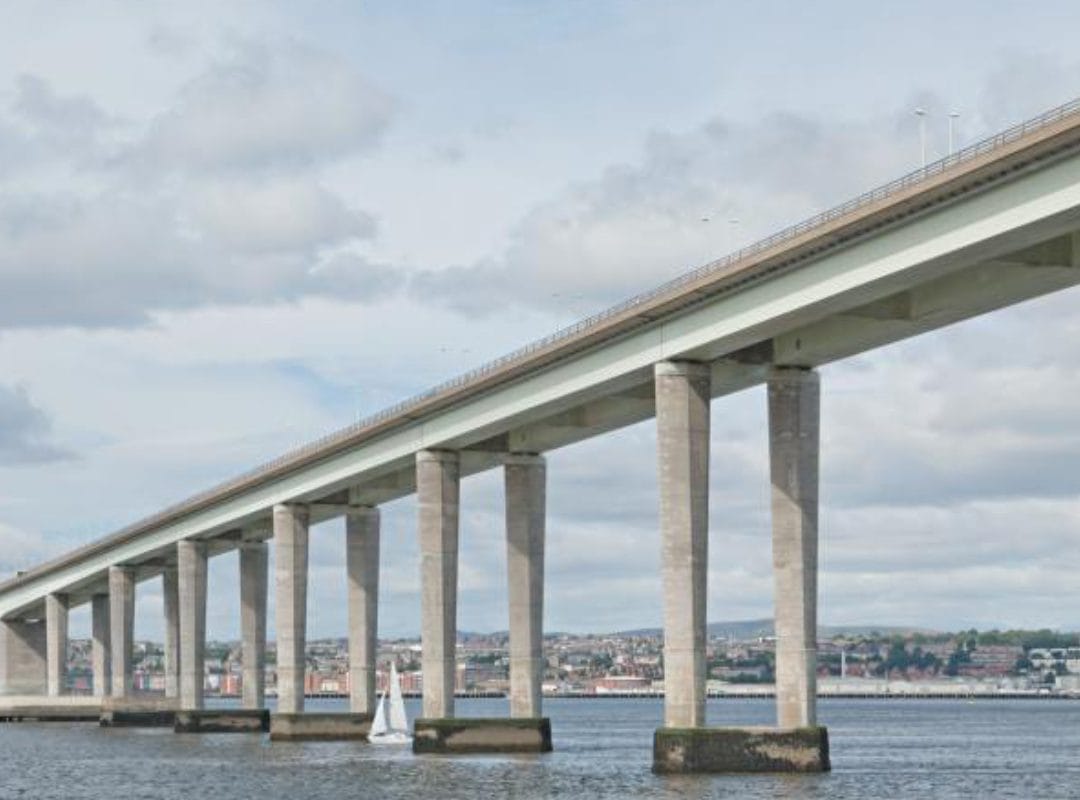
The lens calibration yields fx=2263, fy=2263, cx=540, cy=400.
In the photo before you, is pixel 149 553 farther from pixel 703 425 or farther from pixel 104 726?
pixel 703 425

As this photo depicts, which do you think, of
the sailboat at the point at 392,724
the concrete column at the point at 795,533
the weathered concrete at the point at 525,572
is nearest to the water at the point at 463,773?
the sailboat at the point at 392,724

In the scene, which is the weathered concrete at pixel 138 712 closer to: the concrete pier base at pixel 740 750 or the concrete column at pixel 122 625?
the concrete column at pixel 122 625

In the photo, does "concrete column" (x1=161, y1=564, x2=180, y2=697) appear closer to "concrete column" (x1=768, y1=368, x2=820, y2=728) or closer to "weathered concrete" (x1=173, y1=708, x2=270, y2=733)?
"weathered concrete" (x1=173, y1=708, x2=270, y2=733)

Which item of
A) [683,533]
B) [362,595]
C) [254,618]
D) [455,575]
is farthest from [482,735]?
[254,618]

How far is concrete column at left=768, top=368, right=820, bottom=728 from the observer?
8406 cm

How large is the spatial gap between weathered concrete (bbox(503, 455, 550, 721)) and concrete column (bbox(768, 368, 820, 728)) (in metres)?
28.8

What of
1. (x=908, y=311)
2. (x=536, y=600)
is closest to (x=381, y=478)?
(x=536, y=600)

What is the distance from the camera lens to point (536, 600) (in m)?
113

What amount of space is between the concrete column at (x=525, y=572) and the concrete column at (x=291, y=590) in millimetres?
30172

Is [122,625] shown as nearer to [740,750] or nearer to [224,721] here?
[224,721]

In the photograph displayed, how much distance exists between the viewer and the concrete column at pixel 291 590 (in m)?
141

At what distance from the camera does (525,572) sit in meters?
113

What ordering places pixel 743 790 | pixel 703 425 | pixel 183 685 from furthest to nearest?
pixel 183 685 → pixel 703 425 → pixel 743 790

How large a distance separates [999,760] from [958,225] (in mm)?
61336
